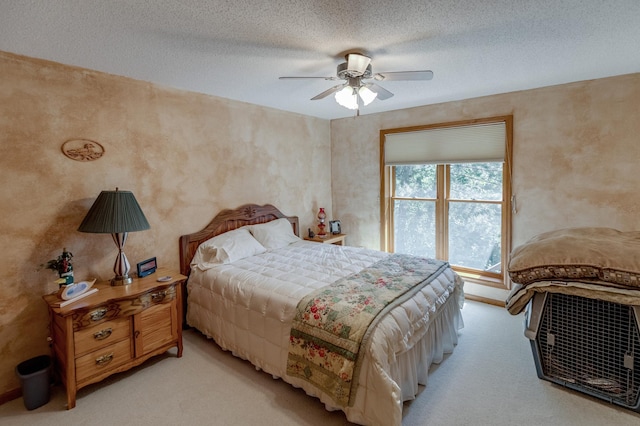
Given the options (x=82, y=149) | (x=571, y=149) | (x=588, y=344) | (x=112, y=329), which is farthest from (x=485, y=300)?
(x=82, y=149)

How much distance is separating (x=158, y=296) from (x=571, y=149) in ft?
13.9

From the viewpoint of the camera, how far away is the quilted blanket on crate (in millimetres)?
1863

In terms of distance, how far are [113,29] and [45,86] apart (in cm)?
97

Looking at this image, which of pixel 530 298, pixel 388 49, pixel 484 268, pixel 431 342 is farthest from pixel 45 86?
pixel 484 268

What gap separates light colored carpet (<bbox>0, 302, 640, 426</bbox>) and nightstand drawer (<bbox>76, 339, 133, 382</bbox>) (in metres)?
0.20

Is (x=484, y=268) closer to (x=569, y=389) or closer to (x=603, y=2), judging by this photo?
(x=569, y=389)

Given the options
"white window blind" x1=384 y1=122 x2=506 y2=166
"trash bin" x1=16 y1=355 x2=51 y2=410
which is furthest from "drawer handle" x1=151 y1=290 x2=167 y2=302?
"white window blind" x1=384 y1=122 x2=506 y2=166

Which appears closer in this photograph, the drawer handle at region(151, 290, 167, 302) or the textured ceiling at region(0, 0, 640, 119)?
the textured ceiling at region(0, 0, 640, 119)

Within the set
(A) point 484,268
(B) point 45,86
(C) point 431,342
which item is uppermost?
(B) point 45,86

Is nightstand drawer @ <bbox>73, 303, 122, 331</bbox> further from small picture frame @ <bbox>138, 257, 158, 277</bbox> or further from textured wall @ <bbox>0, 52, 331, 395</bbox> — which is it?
textured wall @ <bbox>0, 52, 331, 395</bbox>

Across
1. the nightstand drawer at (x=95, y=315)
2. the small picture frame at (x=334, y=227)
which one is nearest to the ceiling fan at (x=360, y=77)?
the nightstand drawer at (x=95, y=315)

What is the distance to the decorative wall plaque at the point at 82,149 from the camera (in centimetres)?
254

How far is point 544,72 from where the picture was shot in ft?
9.38

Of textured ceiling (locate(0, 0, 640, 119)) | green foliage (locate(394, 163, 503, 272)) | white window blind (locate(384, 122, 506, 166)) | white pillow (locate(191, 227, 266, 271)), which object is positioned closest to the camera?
textured ceiling (locate(0, 0, 640, 119))
